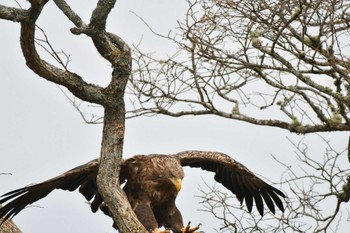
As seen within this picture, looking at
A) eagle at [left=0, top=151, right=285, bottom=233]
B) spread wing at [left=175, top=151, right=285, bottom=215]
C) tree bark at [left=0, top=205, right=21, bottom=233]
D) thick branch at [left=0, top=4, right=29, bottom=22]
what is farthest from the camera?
spread wing at [left=175, top=151, right=285, bottom=215]

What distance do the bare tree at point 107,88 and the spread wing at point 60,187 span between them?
1527mm

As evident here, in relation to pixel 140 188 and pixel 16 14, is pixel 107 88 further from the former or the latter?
pixel 140 188

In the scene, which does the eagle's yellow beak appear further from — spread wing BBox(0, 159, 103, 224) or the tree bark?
the tree bark

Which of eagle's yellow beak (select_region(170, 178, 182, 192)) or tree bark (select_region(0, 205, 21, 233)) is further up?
eagle's yellow beak (select_region(170, 178, 182, 192))

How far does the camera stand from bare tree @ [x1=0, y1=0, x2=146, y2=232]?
6114 mm

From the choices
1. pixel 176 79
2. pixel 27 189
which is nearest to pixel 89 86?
pixel 27 189

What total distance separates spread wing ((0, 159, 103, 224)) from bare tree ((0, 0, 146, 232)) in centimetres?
153

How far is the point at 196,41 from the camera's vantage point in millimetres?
8547

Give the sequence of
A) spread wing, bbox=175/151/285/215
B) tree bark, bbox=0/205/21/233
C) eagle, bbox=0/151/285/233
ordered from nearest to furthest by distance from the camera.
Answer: tree bark, bbox=0/205/21/233 → eagle, bbox=0/151/285/233 → spread wing, bbox=175/151/285/215

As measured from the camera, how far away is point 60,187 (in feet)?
27.4

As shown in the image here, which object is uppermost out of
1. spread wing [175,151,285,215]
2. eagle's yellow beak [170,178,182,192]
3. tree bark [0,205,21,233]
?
spread wing [175,151,285,215]

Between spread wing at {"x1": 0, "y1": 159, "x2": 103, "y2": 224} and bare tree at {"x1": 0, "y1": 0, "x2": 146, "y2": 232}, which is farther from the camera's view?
spread wing at {"x1": 0, "y1": 159, "x2": 103, "y2": 224}

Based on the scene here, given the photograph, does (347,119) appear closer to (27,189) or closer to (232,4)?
(232,4)

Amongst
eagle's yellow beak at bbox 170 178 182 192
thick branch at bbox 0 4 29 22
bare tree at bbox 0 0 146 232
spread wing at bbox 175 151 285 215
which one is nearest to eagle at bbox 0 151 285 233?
eagle's yellow beak at bbox 170 178 182 192
